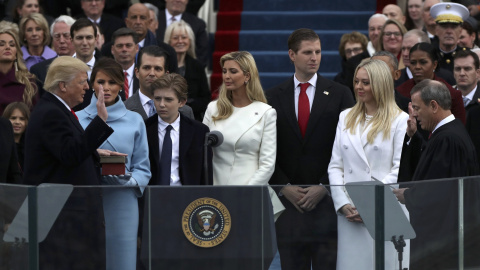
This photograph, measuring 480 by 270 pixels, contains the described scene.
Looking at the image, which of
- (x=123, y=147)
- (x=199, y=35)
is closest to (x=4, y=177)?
(x=123, y=147)

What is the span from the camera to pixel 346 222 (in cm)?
662

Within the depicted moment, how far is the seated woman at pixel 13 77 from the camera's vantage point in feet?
32.7

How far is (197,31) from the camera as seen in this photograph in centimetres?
1326

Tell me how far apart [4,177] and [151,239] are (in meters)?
1.74

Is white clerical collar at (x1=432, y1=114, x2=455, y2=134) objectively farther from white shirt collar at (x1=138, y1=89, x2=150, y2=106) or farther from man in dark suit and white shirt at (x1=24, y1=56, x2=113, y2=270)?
white shirt collar at (x1=138, y1=89, x2=150, y2=106)

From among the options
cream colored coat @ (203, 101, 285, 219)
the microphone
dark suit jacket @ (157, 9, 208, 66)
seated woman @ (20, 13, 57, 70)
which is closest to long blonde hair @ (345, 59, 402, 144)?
cream colored coat @ (203, 101, 285, 219)

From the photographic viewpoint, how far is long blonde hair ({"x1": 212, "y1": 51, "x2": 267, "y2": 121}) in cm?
811

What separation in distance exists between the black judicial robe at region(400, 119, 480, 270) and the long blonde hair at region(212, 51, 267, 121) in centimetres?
143

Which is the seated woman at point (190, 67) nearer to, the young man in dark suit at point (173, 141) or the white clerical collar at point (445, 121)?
the young man in dark suit at point (173, 141)

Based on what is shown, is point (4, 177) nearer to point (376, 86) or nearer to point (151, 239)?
point (151, 239)

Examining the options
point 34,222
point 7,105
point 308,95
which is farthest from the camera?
point 7,105

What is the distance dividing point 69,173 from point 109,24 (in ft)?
20.8

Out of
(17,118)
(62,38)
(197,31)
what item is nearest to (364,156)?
(17,118)

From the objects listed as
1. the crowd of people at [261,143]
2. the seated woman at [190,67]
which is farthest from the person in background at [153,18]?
the crowd of people at [261,143]
